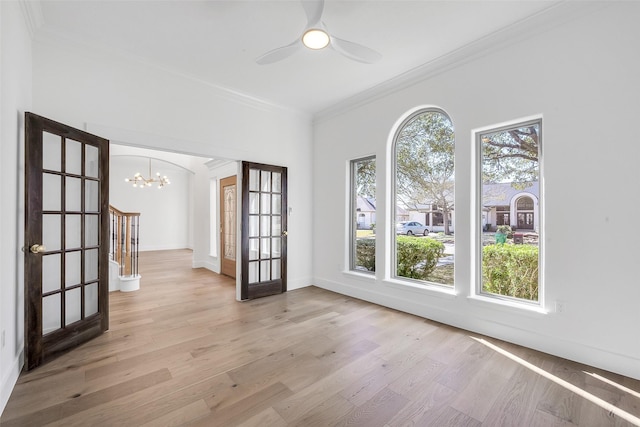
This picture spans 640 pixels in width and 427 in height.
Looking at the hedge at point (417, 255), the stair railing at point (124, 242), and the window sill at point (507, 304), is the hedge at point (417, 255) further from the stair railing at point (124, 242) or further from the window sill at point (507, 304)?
the stair railing at point (124, 242)

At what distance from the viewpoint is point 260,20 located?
2.69 meters

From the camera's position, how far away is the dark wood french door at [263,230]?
432 cm

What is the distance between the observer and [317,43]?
2424 millimetres

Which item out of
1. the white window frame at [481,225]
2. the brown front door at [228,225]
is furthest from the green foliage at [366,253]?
the brown front door at [228,225]

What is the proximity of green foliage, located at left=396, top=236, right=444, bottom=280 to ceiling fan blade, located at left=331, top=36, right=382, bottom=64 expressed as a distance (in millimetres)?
2377

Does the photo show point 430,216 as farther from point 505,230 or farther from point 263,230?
point 263,230

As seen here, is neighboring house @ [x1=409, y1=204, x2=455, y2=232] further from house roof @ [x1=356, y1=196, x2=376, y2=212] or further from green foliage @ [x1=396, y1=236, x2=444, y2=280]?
house roof @ [x1=356, y1=196, x2=376, y2=212]

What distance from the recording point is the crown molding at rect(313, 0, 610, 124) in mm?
2488

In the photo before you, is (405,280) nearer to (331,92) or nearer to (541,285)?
(541,285)

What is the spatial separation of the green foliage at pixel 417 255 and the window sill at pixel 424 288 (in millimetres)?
186

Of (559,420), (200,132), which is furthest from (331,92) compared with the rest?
(559,420)

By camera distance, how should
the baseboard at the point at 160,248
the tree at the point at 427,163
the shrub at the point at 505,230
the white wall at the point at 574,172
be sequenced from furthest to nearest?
the baseboard at the point at 160,248 → the tree at the point at 427,163 → the shrub at the point at 505,230 → the white wall at the point at 574,172

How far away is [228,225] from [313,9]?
4862 millimetres

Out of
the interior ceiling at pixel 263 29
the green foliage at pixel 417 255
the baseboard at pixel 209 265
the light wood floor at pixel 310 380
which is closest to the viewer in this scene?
the light wood floor at pixel 310 380
